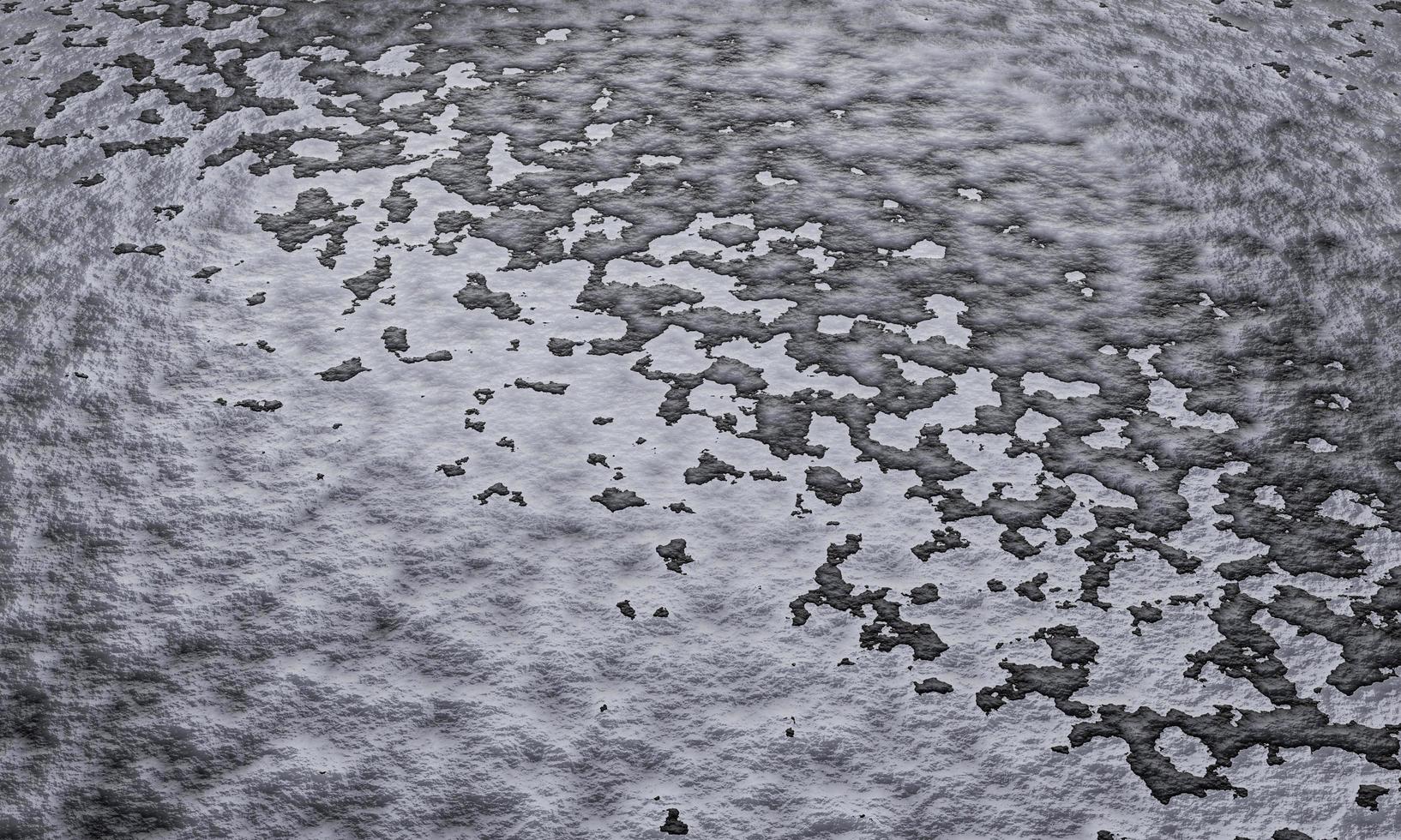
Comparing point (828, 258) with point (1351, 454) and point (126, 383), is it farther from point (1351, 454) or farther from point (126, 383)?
point (126, 383)

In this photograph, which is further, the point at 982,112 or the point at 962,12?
the point at 962,12

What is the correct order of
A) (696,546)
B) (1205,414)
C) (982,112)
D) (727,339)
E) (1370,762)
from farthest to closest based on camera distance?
(982,112) → (727,339) → (1205,414) → (696,546) → (1370,762)

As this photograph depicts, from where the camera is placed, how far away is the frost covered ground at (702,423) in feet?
3.48

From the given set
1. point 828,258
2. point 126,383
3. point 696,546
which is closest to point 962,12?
point 828,258

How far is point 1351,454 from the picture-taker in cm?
131

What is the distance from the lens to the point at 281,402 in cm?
137

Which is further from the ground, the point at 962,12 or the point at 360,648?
the point at 962,12

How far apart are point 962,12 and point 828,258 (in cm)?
65

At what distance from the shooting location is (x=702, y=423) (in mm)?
1363

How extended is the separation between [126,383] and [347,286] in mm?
262


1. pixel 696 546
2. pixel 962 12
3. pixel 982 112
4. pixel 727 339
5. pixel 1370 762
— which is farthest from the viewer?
pixel 962 12

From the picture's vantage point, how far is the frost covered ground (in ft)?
3.48

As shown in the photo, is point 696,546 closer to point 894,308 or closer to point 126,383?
point 894,308

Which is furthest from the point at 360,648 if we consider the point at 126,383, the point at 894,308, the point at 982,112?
the point at 982,112
